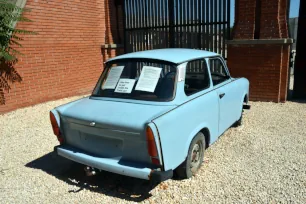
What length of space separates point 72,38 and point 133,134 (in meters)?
6.20

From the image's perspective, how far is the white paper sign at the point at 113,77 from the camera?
11.9ft

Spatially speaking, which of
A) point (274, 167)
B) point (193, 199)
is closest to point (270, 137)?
point (274, 167)

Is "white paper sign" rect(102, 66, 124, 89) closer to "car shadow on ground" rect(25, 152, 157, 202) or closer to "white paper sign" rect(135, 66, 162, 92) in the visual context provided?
"white paper sign" rect(135, 66, 162, 92)

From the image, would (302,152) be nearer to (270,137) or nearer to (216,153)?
(270,137)

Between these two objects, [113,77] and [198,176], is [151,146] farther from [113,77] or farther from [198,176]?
[113,77]

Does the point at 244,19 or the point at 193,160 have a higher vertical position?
the point at 244,19

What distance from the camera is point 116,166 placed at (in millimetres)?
2852

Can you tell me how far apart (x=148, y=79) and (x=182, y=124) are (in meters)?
0.74

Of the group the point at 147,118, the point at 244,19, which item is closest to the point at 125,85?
the point at 147,118

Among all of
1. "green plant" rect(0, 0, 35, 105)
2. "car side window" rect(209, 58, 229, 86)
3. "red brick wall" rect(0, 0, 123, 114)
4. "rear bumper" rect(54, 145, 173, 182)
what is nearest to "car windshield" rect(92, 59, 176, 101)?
"rear bumper" rect(54, 145, 173, 182)

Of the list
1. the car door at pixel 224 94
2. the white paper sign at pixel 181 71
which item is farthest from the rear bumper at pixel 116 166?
the car door at pixel 224 94

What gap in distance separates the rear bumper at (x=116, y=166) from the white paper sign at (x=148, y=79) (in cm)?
93

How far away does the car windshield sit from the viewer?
3.25 meters

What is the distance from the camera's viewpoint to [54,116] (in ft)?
11.1
